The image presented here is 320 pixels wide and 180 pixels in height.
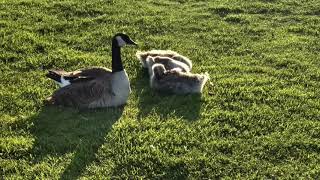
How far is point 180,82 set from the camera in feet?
33.1

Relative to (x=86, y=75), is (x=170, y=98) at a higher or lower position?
lower

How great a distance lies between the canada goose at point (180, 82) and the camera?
1005 centimetres

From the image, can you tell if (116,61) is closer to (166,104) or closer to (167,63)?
(166,104)

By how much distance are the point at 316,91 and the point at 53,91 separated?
486 cm

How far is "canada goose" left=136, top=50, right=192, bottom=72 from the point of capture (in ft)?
35.6

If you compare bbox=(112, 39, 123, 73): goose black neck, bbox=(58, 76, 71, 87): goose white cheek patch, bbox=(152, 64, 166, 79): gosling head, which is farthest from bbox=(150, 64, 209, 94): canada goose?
bbox=(58, 76, 71, 87): goose white cheek patch

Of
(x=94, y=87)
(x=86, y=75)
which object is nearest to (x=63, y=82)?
(x=86, y=75)

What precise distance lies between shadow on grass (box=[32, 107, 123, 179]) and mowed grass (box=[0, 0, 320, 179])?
21 millimetres

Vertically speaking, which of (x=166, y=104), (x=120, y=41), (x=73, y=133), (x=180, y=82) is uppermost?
(x=120, y=41)

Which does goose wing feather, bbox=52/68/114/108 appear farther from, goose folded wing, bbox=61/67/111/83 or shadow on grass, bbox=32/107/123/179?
shadow on grass, bbox=32/107/123/179

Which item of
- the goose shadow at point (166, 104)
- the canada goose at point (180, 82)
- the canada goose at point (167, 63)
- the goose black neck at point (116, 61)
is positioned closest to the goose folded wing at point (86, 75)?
the goose black neck at point (116, 61)

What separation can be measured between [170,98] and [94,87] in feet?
4.80

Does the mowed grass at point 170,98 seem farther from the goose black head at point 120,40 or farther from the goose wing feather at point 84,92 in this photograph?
the goose black head at point 120,40

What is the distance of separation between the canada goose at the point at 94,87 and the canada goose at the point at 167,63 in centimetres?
118
